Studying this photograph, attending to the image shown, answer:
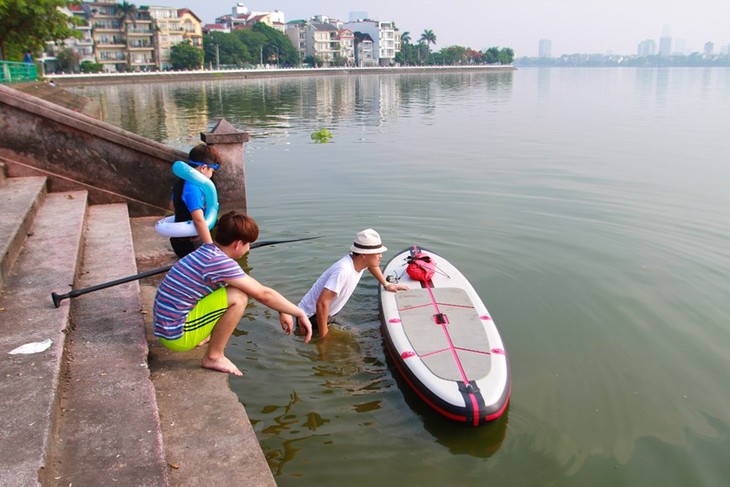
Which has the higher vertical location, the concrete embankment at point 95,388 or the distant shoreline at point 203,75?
the distant shoreline at point 203,75

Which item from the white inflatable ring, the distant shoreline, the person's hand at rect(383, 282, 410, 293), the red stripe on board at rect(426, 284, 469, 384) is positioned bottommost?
the red stripe on board at rect(426, 284, 469, 384)

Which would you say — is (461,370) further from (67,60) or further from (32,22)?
(67,60)

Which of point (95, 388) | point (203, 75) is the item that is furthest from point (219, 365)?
point (203, 75)

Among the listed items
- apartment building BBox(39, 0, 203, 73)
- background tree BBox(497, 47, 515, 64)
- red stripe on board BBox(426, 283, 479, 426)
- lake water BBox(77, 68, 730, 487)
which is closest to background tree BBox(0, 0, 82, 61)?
lake water BBox(77, 68, 730, 487)

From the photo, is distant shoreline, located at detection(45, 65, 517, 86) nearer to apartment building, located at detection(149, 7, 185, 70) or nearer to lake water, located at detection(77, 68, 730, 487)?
apartment building, located at detection(149, 7, 185, 70)

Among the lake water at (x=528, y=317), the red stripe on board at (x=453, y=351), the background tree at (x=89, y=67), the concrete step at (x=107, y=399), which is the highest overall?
the background tree at (x=89, y=67)

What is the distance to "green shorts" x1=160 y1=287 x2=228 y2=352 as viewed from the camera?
171 inches

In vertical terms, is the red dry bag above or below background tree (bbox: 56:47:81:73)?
below

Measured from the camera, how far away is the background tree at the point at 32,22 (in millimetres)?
25925

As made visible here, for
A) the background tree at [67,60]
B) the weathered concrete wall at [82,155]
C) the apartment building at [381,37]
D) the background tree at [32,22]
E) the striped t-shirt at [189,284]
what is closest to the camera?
the striped t-shirt at [189,284]

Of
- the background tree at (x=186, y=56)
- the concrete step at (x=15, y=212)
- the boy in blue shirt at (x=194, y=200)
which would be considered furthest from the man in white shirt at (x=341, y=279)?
the background tree at (x=186, y=56)

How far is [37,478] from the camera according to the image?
2848mm

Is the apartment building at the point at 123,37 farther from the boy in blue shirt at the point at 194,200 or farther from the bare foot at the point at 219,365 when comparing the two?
the bare foot at the point at 219,365

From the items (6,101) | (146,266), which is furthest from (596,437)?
(6,101)
